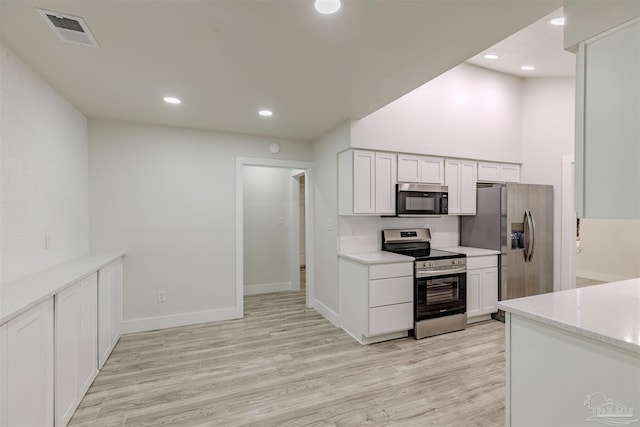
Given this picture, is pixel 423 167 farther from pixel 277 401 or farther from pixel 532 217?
pixel 277 401

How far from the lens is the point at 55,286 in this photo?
1761 millimetres

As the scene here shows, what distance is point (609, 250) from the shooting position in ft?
18.8

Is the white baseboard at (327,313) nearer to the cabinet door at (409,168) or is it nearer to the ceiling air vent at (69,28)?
the cabinet door at (409,168)

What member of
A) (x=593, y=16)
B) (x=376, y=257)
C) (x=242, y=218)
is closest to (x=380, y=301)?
(x=376, y=257)

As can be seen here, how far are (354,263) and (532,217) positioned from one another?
254 centimetres

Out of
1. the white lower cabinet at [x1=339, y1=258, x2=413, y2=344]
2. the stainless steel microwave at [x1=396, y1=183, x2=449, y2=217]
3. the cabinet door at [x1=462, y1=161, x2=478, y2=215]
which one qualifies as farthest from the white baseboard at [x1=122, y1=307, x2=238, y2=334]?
the cabinet door at [x1=462, y1=161, x2=478, y2=215]

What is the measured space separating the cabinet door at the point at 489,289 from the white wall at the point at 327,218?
1.90 metres

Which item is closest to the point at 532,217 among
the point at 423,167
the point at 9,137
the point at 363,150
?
the point at 423,167

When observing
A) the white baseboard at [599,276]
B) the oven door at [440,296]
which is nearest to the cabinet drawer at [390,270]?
the oven door at [440,296]

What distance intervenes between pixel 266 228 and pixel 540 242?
13.9ft

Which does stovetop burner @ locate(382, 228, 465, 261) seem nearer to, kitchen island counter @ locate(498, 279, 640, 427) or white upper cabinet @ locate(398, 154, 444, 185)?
white upper cabinet @ locate(398, 154, 444, 185)

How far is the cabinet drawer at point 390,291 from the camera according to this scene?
10.2 ft

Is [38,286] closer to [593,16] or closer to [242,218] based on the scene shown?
[242,218]

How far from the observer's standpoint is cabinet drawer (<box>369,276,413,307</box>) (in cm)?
310
